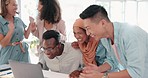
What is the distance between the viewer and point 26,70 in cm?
162

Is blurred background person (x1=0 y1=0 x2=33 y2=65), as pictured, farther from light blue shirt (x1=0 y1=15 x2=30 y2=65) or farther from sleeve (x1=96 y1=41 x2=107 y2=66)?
sleeve (x1=96 y1=41 x2=107 y2=66)

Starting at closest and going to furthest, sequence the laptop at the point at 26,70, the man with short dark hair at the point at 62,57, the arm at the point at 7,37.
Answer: the laptop at the point at 26,70, the man with short dark hair at the point at 62,57, the arm at the point at 7,37

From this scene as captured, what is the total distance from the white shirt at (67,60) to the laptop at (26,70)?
0.53 meters

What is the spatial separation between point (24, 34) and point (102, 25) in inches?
52.9

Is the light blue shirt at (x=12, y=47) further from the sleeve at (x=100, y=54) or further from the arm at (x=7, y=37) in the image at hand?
the sleeve at (x=100, y=54)

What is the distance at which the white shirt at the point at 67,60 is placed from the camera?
215 cm

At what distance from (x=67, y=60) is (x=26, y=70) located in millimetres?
606

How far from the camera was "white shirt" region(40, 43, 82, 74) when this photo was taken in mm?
2146

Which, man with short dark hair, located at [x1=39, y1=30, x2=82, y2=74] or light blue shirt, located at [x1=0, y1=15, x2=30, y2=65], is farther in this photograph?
light blue shirt, located at [x1=0, y1=15, x2=30, y2=65]

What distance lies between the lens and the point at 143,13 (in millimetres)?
3771

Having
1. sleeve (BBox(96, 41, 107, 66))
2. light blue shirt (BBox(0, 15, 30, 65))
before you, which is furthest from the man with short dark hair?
light blue shirt (BBox(0, 15, 30, 65))

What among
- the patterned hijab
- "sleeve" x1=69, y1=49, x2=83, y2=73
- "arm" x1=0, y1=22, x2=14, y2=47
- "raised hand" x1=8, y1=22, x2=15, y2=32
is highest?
"raised hand" x1=8, y1=22, x2=15, y2=32

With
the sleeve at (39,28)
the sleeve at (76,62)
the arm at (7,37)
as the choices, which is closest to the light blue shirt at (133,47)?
the sleeve at (76,62)

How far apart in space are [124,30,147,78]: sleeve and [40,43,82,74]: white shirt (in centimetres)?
79
